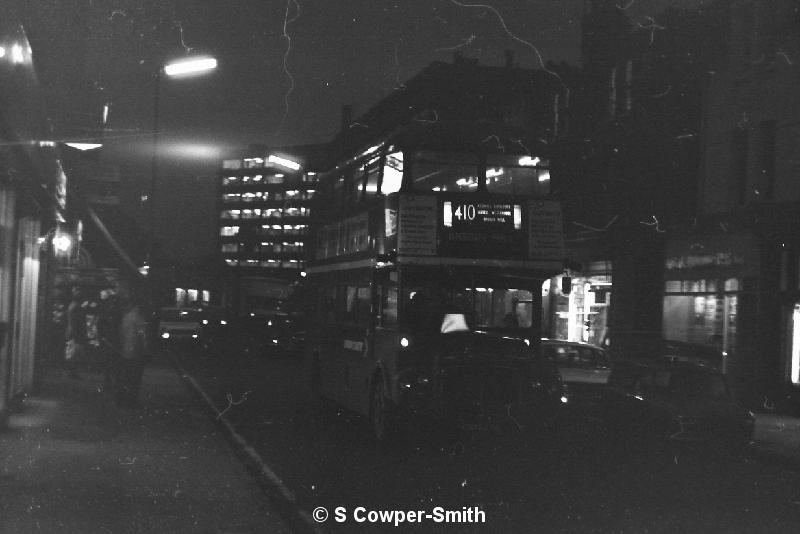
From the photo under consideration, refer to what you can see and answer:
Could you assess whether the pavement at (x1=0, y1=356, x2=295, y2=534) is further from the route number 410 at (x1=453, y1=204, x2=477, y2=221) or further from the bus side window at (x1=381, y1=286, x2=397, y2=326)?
the route number 410 at (x1=453, y1=204, x2=477, y2=221)

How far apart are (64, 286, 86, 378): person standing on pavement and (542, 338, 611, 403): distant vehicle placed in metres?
10.8

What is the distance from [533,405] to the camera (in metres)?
14.0

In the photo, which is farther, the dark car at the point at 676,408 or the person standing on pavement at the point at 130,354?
the person standing on pavement at the point at 130,354

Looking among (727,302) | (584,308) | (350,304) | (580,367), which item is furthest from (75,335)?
(584,308)

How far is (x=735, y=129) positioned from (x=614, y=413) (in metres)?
10.6

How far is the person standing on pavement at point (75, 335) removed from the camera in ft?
→ 76.6

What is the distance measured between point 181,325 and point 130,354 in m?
24.2

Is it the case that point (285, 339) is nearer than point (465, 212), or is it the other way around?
point (465, 212)

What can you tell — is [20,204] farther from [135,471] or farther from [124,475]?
[124,475]

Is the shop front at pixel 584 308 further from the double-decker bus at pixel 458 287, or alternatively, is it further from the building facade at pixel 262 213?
the building facade at pixel 262 213

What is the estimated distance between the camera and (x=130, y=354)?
56.1 feet

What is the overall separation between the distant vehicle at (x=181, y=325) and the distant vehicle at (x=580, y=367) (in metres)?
25.4

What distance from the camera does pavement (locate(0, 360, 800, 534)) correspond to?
8148mm

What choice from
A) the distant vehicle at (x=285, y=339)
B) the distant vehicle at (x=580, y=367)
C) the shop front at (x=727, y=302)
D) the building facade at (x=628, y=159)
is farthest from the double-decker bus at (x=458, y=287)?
the distant vehicle at (x=285, y=339)
